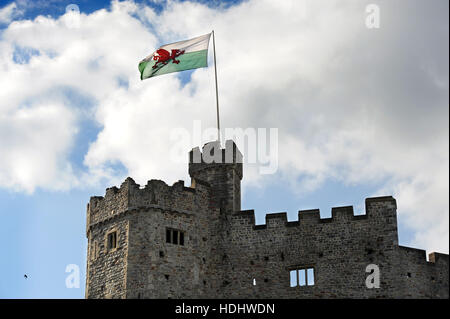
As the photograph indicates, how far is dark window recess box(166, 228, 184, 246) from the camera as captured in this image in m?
42.3

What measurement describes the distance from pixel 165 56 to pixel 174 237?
12.1 meters

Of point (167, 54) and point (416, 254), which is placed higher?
point (167, 54)

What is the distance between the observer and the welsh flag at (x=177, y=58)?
156ft

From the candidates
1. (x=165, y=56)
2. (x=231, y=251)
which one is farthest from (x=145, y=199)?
(x=165, y=56)

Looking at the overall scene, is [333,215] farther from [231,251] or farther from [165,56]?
[165,56]

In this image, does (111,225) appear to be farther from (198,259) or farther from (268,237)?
(268,237)

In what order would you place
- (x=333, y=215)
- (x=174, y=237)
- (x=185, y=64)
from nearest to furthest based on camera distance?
(x=174, y=237) → (x=333, y=215) → (x=185, y=64)

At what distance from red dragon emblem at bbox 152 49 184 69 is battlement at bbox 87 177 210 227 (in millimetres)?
8279

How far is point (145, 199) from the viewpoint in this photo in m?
42.6
